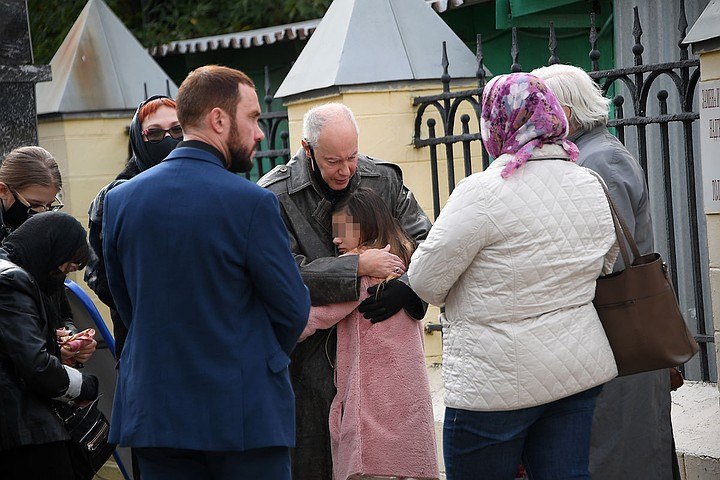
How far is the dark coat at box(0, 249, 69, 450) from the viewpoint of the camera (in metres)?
3.72

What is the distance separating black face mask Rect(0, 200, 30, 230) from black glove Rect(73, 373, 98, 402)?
A: 2.74ft

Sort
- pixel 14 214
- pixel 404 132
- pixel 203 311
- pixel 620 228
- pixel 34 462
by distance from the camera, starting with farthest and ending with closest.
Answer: pixel 404 132
pixel 14 214
pixel 34 462
pixel 620 228
pixel 203 311

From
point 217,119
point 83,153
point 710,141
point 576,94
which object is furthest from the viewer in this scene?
point 83,153

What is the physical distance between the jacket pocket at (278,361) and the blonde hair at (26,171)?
186 cm

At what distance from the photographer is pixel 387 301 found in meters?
4.08

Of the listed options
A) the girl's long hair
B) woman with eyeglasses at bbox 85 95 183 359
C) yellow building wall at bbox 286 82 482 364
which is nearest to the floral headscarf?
the girl's long hair

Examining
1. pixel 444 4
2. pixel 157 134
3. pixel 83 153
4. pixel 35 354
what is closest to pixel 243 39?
pixel 444 4

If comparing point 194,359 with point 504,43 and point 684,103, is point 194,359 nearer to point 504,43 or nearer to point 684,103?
point 684,103

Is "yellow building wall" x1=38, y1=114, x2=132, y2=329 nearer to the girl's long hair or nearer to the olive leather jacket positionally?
the olive leather jacket

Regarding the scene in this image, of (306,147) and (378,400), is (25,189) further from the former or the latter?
(378,400)

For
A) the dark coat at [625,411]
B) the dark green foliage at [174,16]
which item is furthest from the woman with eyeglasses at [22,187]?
the dark green foliage at [174,16]

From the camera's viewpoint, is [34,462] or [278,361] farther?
[34,462]

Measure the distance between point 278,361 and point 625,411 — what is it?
1462mm

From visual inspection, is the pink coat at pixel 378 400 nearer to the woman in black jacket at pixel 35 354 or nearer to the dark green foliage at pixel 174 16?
the woman in black jacket at pixel 35 354
